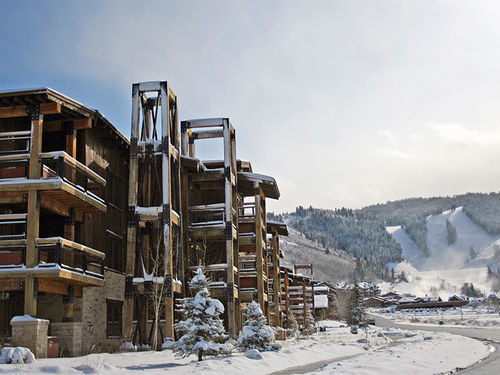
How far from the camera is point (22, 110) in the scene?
23750 millimetres

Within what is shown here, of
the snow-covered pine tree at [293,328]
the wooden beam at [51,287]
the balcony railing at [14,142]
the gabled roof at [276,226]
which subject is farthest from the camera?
the snow-covered pine tree at [293,328]

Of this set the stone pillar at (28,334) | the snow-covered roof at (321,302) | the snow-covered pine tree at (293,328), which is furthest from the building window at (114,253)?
the snow-covered roof at (321,302)

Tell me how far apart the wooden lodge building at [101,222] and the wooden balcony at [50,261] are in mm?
45

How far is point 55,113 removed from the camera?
2486 cm

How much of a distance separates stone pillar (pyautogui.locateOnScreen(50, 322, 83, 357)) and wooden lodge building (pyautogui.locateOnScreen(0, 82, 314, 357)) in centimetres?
4

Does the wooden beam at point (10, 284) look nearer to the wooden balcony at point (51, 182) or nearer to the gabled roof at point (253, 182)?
the wooden balcony at point (51, 182)

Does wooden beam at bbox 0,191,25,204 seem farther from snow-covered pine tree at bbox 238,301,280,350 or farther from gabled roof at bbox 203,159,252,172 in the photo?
gabled roof at bbox 203,159,252,172

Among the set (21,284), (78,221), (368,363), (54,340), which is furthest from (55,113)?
(368,363)

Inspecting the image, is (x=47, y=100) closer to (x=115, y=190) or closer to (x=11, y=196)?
(x=11, y=196)

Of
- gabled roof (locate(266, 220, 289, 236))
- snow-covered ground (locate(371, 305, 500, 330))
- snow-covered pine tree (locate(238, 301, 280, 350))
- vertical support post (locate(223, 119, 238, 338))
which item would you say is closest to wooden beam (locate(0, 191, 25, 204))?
snow-covered pine tree (locate(238, 301, 280, 350))

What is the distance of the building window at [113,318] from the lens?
95.6 feet

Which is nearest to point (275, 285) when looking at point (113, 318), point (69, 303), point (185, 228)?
point (185, 228)

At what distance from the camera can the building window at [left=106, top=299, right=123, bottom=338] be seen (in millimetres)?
29141

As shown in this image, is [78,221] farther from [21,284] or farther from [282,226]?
[282,226]
